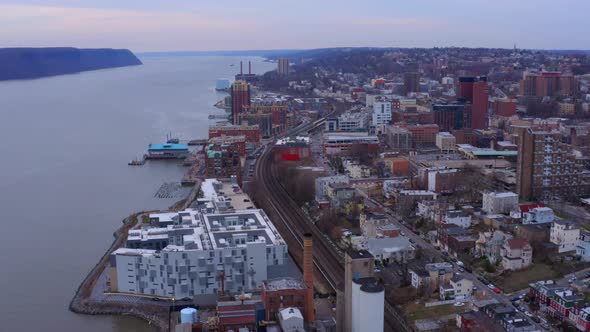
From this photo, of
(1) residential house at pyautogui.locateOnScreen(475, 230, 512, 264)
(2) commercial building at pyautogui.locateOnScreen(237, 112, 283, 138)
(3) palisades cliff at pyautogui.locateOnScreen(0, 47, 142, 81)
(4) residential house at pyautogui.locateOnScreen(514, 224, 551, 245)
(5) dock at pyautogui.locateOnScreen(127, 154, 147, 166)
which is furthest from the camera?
(3) palisades cliff at pyautogui.locateOnScreen(0, 47, 142, 81)

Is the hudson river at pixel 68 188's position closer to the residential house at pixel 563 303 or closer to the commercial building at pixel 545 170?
the residential house at pixel 563 303

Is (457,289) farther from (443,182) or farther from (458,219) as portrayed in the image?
(443,182)

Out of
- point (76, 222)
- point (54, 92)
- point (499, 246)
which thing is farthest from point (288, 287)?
point (54, 92)

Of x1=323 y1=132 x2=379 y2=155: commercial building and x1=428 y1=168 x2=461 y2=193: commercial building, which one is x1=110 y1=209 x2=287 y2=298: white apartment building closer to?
x1=428 y1=168 x2=461 y2=193: commercial building

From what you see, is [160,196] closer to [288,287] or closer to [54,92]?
[288,287]

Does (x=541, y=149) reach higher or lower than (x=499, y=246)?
higher

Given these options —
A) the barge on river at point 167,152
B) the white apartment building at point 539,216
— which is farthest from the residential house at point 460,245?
the barge on river at point 167,152

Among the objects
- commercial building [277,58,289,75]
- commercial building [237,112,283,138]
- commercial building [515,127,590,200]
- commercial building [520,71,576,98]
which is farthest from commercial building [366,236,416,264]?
commercial building [277,58,289,75]
